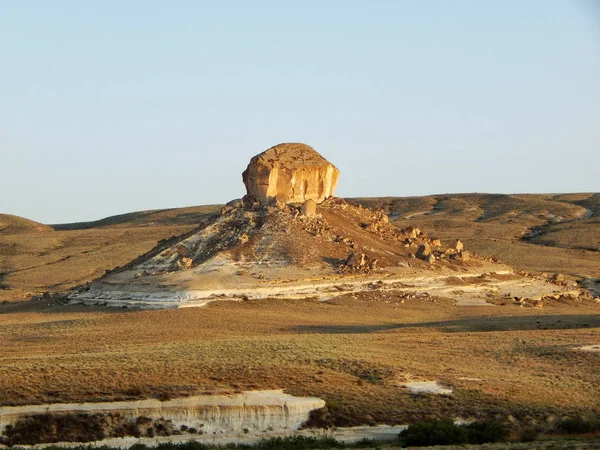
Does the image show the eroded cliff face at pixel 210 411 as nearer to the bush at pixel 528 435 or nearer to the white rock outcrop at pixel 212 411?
the white rock outcrop at pixel 212 411

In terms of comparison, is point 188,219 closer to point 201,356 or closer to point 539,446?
point 201,356

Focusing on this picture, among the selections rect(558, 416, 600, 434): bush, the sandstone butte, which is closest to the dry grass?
the sandstone butte

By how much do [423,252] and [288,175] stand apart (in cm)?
780

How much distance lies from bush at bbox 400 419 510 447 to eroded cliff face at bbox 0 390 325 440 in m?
2.75

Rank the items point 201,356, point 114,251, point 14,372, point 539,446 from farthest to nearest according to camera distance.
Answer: point 114,251
point 201,356
point 14,372
point 539,446

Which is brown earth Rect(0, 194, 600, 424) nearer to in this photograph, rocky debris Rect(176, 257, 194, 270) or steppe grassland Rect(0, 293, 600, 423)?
steppe grassland Rect(0, 293, 600, 423)

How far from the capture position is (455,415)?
21094mm

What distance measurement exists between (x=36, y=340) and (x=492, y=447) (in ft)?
68.5

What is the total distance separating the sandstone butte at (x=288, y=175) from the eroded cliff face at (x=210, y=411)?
26.4 meters

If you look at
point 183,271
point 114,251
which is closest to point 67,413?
point 183,271

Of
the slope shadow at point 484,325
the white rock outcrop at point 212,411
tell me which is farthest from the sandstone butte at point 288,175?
the white rock outcrop at point 212,411

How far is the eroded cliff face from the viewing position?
68.5ft

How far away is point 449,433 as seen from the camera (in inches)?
762

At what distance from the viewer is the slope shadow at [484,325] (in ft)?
118
